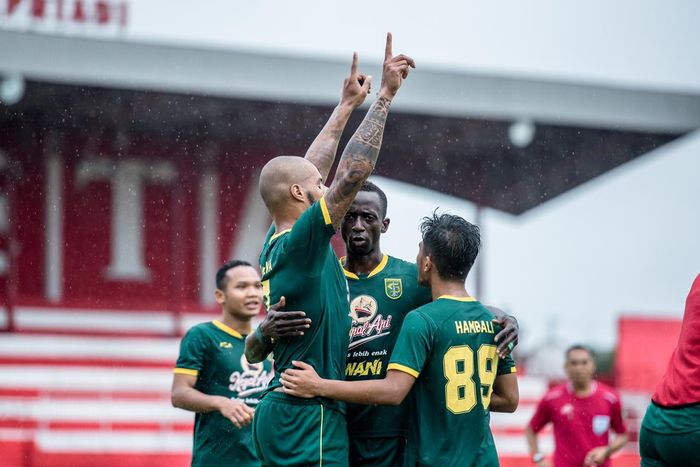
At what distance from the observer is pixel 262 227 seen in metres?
18.3

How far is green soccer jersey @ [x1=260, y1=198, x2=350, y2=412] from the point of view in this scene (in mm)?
4367

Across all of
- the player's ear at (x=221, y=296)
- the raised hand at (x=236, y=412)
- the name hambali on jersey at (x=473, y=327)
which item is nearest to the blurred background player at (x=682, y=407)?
the name hambali on jersey at (x=473, y=327)

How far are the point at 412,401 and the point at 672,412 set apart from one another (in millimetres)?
1202

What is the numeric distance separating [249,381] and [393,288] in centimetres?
205

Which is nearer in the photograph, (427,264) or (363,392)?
(363,392)

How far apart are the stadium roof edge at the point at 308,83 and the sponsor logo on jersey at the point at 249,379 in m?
9.59

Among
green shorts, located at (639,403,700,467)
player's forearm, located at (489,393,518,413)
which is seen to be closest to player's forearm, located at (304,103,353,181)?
player's forearm, located at (489,393,518,413)

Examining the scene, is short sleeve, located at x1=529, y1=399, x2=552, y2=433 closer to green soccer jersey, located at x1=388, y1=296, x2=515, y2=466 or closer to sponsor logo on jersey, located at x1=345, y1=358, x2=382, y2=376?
sponsor logo on jersey, located at x1=345, y1=358, x2=382, y2=376

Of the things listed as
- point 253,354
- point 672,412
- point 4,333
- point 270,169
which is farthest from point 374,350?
point 4,333

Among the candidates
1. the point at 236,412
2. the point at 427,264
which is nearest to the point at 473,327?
the point at 427,264

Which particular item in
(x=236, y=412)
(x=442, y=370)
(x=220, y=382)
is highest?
(x=220, y=382)

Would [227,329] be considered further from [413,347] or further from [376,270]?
[413,347]

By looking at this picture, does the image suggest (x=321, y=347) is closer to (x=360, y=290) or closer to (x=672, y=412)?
(x=360, y=290)

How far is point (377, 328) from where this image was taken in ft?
16.7
